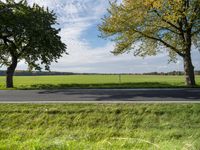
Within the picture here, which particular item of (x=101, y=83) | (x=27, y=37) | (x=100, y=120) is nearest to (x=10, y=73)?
(x=27, y=37)

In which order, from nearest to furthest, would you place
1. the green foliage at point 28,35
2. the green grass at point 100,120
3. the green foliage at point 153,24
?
1. the green grass at point 100,120
2. the green foliage at point 153,24
3. the green foliage at point 28,35

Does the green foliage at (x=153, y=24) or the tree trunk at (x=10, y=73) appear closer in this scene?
the green foliage at (x=153, y=24)

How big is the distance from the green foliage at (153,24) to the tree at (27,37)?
5.67 m

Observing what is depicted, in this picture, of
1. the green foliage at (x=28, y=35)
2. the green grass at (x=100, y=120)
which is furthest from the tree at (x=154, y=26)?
the green grass at (x=100, y=120)

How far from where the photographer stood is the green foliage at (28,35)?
2764 centimetres

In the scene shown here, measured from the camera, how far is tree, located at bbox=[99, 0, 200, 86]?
22.9 m

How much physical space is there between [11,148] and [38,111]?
24.6ft

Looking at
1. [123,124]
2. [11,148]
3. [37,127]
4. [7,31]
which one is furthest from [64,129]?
[7,31]

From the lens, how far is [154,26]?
2391 centimetres

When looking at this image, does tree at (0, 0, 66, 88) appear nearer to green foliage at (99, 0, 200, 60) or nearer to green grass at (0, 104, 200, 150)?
green foliage at (99, 0, 200, 60)

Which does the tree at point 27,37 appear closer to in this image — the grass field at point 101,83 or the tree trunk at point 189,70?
the grass field at point 101,83

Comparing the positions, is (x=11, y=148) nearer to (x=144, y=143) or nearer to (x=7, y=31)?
(x=144, y=143)

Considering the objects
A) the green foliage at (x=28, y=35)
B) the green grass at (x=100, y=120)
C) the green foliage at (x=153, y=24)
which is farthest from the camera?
the green foliage at (x=28, y=35)

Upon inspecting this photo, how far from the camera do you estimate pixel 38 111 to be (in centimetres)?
1335
